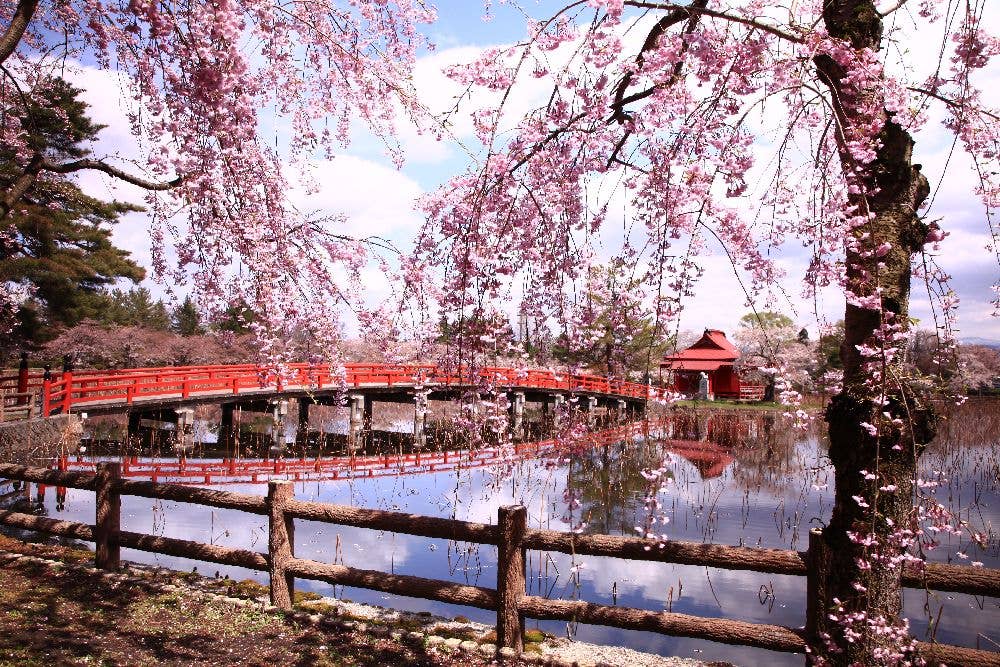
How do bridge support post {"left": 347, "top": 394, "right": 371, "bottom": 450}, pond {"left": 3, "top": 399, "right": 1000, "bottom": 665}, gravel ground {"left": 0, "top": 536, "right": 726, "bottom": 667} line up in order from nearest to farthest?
gravel ground {"left": 0, "top": 536, "right": 726, "bottom": 667}
pond {"left": 3, "top": 399, "right": 1000, "bottom": 665}
bridge support post {"left": 347, "top": 394, "right": 371, "bottom": 450}

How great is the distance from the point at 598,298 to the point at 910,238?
1.93 meters

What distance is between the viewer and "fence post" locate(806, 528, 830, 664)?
466cm

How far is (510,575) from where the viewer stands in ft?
18.1

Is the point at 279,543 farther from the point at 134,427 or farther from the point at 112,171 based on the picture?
the point at 134,427

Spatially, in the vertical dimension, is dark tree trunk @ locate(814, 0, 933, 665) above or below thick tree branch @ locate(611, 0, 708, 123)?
below

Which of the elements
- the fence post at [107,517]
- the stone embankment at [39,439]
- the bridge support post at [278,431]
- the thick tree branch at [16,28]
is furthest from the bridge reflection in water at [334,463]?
the thick tree branch at [16,28]

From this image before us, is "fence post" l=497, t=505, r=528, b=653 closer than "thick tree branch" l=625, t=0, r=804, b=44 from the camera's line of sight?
No

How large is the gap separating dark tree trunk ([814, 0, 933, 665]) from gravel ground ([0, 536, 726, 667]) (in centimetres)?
218

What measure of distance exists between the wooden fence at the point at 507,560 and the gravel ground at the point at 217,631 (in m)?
0.35

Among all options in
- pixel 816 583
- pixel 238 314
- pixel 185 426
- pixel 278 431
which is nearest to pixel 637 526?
pixel 816 583

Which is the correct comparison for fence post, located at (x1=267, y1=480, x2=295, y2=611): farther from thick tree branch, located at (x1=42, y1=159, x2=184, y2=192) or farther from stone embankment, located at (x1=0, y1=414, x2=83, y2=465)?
stone embankment, located at (x1=0, y1=414, x2=83, y2=465)

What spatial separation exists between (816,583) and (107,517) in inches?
272

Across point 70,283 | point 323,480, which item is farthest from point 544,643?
point 70,283

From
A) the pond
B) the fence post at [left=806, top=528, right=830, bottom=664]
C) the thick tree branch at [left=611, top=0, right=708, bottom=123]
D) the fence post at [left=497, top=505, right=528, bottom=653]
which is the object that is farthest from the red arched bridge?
the thick tree branch at [left=611, top=0, right=708, bottom=123]
